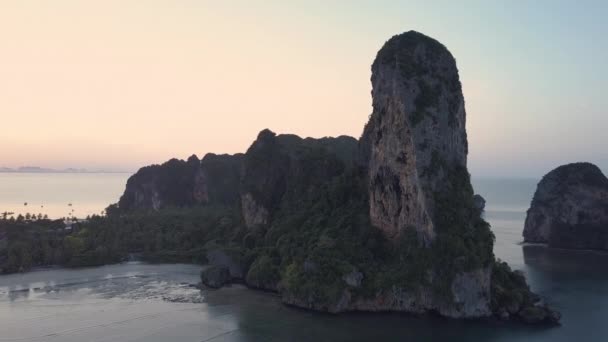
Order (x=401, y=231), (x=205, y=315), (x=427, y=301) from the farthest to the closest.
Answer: (x=401, y=231) < (x=205, y=315) < (x=427, y=301)

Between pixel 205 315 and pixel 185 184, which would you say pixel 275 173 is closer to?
pixel 205 315

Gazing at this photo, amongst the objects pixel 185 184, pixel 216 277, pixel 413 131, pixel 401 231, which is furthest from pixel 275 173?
pixel 185 184

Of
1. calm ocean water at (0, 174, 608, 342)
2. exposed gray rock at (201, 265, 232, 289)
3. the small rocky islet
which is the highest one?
the small rocky islet

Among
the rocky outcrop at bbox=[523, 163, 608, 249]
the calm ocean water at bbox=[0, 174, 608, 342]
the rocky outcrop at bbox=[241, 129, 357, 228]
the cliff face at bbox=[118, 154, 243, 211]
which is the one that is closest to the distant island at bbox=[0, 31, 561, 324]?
the rocky outcrop at bbox=[241, 129, 357, 228]

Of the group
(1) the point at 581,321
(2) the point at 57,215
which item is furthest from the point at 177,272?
(2) the point at 57,215

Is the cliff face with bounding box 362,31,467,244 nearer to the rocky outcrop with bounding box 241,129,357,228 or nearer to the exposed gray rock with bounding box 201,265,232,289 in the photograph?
the rocky outcrop with bounding box 241,129,357,228

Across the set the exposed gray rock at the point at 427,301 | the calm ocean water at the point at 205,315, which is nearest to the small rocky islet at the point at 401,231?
the exposed gray rock at the point at 427,301

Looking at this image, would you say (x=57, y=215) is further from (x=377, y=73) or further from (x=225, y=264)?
(x=377, y=73)
